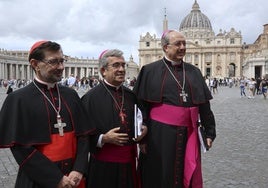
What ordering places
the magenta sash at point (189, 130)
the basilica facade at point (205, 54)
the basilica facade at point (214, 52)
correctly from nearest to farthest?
the magenta sash at point (189, 130) → the basilica facade at point (205, 54) → the basilica facade at point (214, 52)

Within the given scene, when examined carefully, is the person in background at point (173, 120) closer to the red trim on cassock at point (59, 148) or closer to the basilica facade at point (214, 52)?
the red trim on cassock at point (59, 148)

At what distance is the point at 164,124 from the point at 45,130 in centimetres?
152

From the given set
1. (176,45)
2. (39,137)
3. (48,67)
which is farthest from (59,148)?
(176,45)

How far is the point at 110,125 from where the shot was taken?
365 centimetres

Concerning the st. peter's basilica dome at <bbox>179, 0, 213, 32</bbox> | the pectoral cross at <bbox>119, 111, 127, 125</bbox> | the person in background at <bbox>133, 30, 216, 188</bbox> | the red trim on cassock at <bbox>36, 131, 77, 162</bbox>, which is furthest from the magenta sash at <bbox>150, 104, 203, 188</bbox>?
the st. peter's basilica dome at <bbox>179, 0, 213, 32</bbox>

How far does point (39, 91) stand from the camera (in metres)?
2.96

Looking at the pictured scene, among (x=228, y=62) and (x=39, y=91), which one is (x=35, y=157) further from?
(x=228, y=62)

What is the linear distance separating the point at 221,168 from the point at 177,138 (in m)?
2.89

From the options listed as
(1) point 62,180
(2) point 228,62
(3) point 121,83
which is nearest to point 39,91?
(1) point 62,180

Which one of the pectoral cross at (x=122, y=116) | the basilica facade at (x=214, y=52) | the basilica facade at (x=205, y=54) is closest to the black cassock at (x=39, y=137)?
the pectoral cross at (x=122, y=116)

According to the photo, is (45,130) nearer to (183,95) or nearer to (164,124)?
(164,124)

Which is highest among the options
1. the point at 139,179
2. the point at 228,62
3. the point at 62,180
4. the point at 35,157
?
the point at 228,62

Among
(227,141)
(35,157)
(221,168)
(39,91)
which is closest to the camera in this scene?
(35,157)

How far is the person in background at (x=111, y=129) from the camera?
3.58 m
